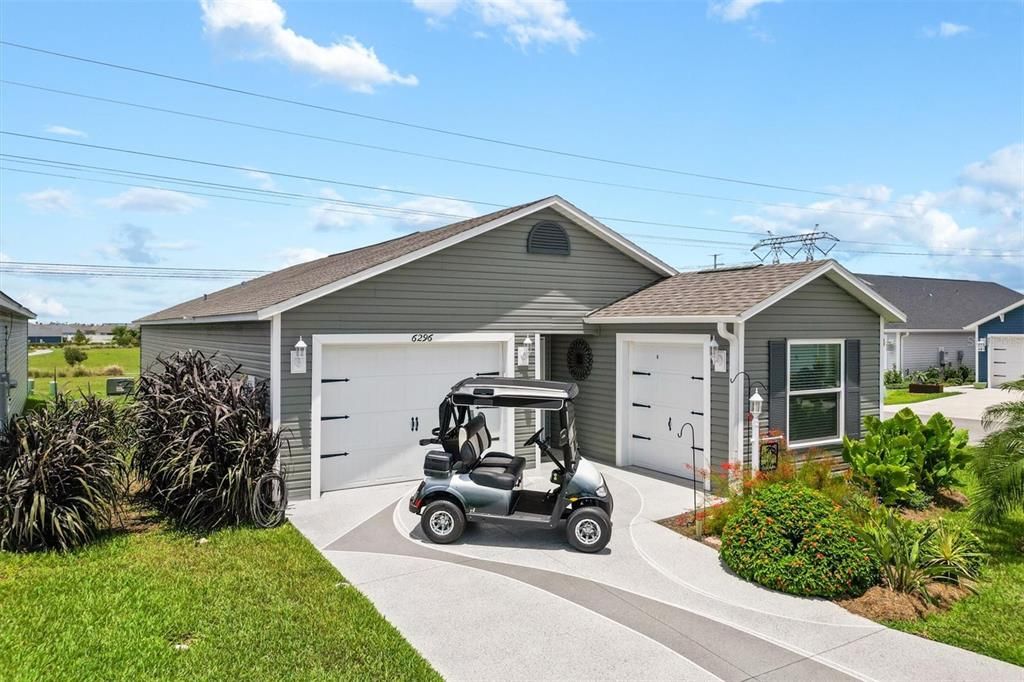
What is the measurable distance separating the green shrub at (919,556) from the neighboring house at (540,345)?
117 inches

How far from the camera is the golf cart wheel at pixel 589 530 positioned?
668 cm

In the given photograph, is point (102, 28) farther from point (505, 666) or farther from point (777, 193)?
point (777, 193)

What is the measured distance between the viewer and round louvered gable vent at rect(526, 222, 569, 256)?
10844 mm

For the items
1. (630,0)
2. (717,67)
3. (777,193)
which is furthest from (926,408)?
(777,193)

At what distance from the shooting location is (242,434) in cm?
755

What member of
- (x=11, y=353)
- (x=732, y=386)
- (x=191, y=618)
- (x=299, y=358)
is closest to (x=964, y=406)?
(x=732, y=386)

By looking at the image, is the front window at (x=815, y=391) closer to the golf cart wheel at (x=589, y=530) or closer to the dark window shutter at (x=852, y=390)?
the dark window shutter at (x=852, y=390)

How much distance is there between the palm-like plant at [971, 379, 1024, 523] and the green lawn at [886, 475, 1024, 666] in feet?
1.95

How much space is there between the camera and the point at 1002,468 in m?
6.34

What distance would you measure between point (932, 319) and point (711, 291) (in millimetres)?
26723

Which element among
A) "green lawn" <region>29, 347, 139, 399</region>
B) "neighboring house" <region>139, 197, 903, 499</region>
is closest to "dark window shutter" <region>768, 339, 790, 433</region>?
"neighboring house" <region>139, 197, 903, 499</region>

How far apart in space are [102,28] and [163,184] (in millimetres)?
13820

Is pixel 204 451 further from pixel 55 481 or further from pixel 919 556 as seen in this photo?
pixel 919 556

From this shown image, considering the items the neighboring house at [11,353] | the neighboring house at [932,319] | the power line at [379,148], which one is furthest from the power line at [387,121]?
the neighboring house at [932,319]
